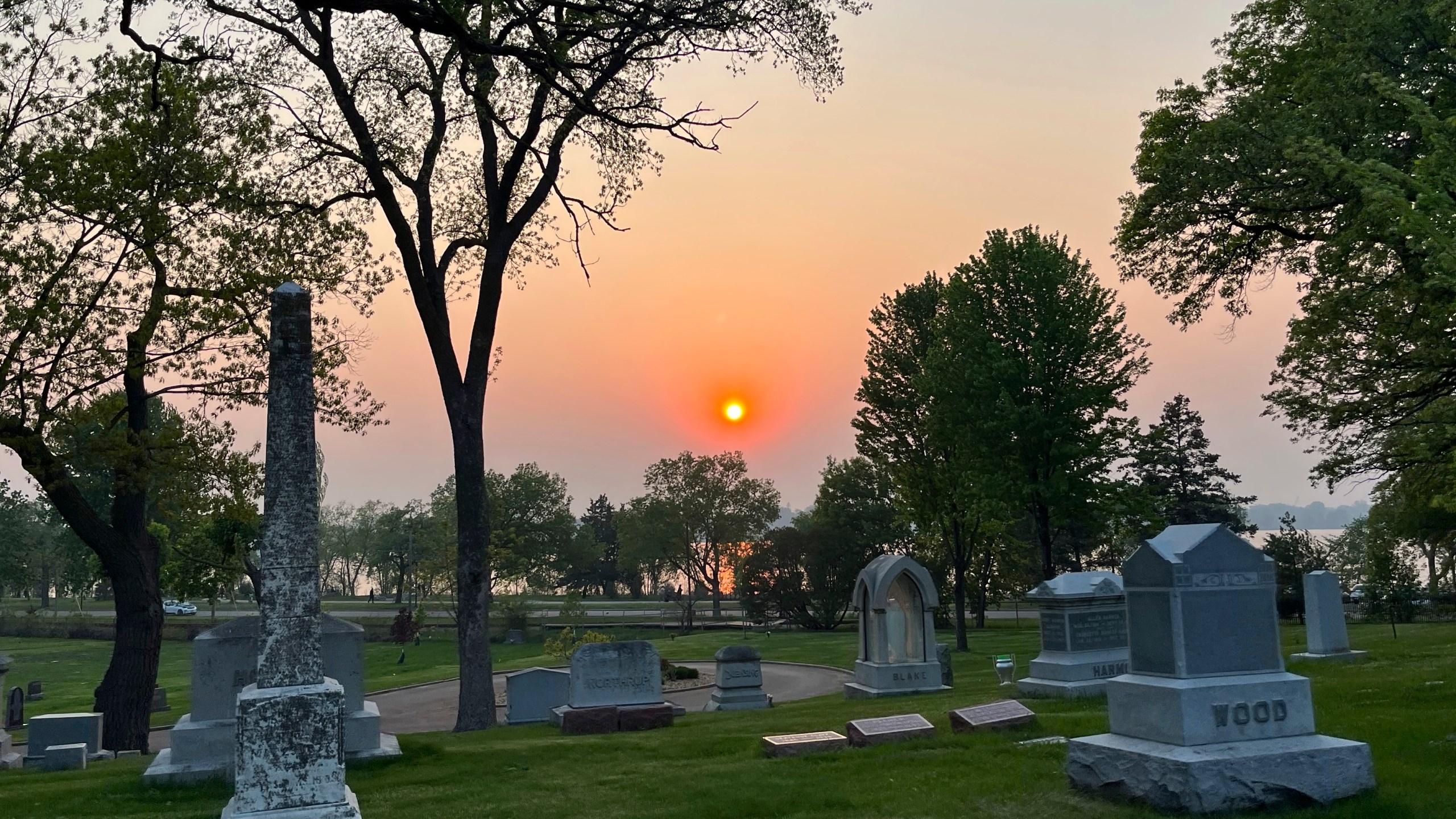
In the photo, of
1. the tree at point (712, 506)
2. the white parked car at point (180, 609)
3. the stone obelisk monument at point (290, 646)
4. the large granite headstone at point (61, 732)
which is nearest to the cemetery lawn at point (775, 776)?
the large granite headstone at point (61, 732)

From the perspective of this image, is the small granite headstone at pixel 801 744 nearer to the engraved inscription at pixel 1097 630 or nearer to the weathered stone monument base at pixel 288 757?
the weathered stone monument base at pixel 288 757

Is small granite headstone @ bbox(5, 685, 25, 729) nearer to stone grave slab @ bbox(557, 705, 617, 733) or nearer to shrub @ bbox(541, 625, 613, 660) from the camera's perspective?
shrub @ bbox(541, 625, 613, 660)

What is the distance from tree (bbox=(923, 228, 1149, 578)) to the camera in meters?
26.2

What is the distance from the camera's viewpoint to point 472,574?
52.5 feet

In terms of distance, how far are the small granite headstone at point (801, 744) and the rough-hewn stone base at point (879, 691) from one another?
6.84 m

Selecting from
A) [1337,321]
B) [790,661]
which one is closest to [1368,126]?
[1337,321]

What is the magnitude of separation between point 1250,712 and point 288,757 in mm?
7224

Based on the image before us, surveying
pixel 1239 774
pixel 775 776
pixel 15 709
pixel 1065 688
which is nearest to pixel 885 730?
pixel 775 776

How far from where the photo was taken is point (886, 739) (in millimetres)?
10242

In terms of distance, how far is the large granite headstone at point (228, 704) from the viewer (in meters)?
11.1

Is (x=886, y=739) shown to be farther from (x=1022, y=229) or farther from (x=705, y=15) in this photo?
(x=1022, y=229)

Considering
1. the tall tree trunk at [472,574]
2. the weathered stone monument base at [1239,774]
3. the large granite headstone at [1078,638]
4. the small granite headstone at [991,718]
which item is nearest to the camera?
the weathered stone monument base at [1239,774]

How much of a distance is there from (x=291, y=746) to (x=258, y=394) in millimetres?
13778

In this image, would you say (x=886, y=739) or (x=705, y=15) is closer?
(x=886, y=739)
